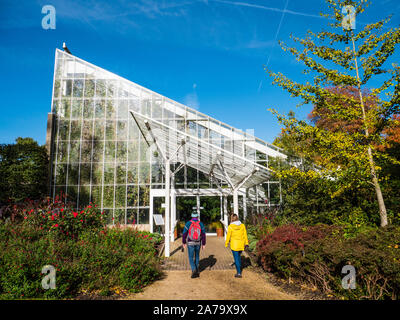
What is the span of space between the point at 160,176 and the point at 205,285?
10.0 meters

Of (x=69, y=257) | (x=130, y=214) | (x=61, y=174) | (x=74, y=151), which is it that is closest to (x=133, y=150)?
(x=74, y=151)

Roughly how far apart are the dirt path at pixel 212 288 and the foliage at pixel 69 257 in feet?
1.32

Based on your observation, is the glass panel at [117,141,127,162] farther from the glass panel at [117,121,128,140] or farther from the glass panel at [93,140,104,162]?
the glass panel at [93,140,104,162]

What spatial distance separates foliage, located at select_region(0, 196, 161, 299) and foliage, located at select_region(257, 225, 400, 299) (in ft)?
10.4

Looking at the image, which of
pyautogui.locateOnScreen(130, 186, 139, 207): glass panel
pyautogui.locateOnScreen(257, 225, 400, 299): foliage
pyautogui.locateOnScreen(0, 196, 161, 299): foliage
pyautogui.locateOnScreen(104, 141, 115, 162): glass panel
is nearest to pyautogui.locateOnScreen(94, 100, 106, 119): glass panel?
pyautogui.locateOnScreen(104, 141, 115, 162): glass panel

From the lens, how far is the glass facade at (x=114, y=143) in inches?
598

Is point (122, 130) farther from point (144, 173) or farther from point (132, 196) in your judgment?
point (132, 196)

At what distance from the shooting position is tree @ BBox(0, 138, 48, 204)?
13.4m

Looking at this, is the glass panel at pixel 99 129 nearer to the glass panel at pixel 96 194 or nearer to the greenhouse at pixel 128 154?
the greenhouse at pixel 128 154

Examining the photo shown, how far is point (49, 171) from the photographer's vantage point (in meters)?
→ 15.6

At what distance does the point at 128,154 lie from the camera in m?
15.8

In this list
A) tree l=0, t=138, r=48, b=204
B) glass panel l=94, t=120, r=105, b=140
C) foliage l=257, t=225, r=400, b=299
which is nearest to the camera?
foliage l=257, t=225, r=400, b=299

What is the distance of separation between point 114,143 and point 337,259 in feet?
45.1

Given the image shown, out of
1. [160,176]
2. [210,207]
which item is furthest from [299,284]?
[160,176]
